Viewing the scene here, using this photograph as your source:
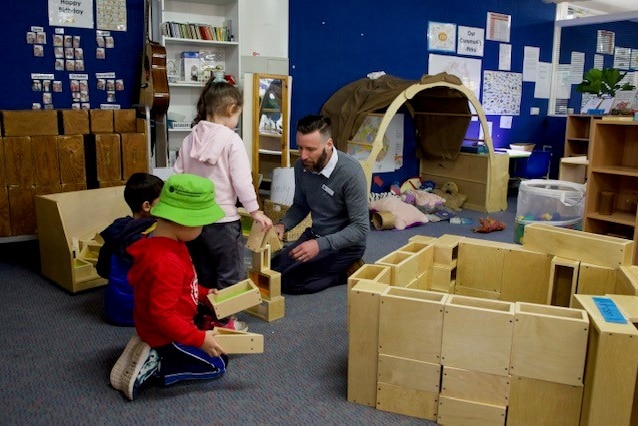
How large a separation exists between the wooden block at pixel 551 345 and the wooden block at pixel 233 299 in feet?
4.13

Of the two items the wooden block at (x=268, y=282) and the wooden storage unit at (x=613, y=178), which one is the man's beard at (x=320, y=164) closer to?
the wooden block at (x=268, y=282)

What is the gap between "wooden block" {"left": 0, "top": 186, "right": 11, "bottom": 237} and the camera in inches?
166

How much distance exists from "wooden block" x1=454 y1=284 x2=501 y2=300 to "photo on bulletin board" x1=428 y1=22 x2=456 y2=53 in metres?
5.09

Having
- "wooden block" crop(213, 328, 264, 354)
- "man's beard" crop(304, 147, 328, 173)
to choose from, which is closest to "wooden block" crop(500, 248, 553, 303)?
"man's beard" crop(304, 147, 328, 173)

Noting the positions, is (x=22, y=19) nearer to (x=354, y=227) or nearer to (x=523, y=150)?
(x=354, y=227)

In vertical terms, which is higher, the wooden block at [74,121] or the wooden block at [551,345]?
the wooden block at [74,121]

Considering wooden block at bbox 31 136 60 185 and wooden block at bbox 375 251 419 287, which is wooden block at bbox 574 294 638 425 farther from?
wooden block at bbox 31 136 60 185

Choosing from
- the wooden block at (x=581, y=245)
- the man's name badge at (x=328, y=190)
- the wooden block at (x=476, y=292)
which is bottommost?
the wooden block at (x=476, y=292)

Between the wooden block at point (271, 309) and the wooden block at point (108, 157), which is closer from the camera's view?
the wooden block at point (271, 309)

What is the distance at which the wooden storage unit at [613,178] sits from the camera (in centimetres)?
412

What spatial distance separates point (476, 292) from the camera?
10.1ft

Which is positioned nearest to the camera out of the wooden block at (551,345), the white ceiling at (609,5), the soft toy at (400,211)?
the wooden block at (551,345)

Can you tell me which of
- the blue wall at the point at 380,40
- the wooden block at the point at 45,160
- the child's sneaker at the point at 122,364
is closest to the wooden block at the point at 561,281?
the child's sneaker at the point at 122,364

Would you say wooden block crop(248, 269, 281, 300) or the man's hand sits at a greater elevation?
the man's hand
